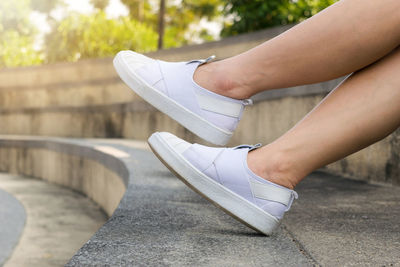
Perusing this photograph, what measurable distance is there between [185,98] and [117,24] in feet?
45.3

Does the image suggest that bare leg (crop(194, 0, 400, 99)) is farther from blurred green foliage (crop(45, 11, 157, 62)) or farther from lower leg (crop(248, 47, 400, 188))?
blurred green foliage (crop(45, 11, 157, 62))

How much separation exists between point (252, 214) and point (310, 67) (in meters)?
0.39

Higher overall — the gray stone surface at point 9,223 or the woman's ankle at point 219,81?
the woman's ankle at point 219,81

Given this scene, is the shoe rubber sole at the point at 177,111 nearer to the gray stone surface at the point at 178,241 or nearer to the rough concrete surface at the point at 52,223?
the gray stone surface at the point at 178,241

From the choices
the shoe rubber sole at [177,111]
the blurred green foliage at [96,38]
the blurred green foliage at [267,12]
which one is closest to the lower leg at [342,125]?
the shoe rubber sole at [177,111]

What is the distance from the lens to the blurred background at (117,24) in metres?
6.55

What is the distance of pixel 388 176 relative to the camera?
262 centimetres

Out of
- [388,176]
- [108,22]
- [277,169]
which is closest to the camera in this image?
[277,169]

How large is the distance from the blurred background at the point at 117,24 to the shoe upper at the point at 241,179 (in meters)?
4.01

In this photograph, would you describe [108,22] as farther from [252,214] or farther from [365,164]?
[252,214]

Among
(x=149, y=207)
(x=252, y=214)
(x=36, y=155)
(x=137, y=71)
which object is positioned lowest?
(x=36, y=155)

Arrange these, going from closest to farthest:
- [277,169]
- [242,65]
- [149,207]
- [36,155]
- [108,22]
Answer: [277,169]
[242,65]
[149,207]
[36,155]
[108,22]

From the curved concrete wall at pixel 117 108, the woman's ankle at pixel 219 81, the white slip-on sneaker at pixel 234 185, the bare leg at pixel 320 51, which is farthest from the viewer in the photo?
the curved concrete wall at pixel 117 108

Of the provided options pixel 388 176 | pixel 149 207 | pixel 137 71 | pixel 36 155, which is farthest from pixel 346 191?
pixel 36 155
